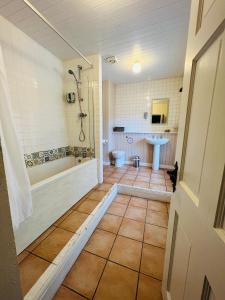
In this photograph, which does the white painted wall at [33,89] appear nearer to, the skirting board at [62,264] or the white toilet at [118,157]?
the skirting board at [62,264]

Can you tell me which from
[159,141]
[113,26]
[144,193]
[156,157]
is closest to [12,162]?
[113,26]

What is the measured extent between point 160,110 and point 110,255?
3435 millimetres

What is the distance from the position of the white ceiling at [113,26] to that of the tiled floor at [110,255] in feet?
7.73

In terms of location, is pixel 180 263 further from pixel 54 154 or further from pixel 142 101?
pixel 142 101

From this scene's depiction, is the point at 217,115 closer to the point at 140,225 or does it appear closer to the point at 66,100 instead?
the point at 140,225

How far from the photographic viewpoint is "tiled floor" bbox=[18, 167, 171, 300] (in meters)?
1.06

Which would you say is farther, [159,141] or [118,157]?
[118,157]

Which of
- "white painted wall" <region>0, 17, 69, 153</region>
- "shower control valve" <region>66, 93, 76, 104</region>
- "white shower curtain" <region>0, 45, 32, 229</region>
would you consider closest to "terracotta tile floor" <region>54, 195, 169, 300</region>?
"white shower curtain" <region>0, 45, 32, 229</region>

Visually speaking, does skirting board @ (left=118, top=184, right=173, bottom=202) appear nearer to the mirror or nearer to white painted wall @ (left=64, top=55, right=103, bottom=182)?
white painted wall @ (left=64, top=55, right=103, bottom=182)

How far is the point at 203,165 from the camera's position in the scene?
Answer: 514mm

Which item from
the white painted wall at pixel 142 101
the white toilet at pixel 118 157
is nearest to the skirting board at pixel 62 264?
the white toilet at pixel 118 157

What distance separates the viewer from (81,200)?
6.83 ft

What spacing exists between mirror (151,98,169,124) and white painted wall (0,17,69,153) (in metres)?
2.41

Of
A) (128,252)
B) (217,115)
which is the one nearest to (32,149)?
(128,252)
